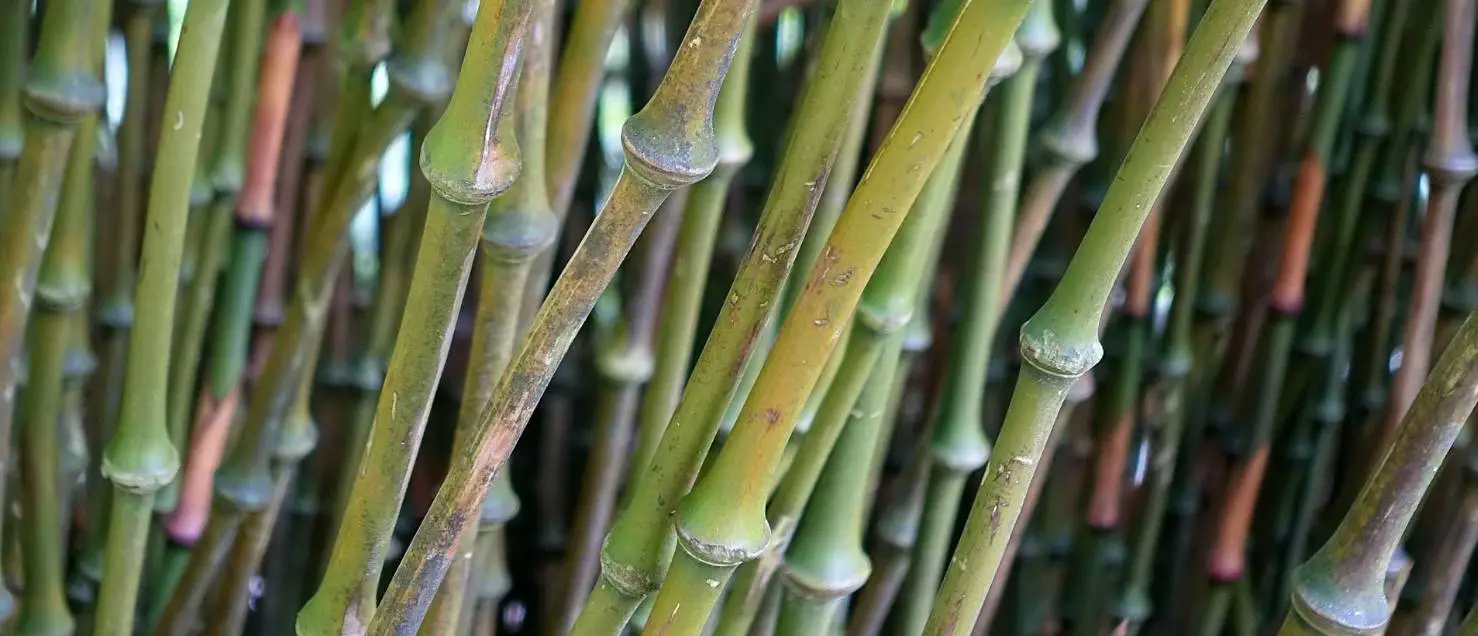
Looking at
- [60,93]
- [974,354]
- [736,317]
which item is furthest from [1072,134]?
[60,93]

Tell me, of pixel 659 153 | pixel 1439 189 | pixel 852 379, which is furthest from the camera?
pixel 1439 189

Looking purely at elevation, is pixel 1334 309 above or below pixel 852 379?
below

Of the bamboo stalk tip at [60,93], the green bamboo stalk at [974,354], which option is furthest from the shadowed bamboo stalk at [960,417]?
the bamboo stalk tip at [60,93]

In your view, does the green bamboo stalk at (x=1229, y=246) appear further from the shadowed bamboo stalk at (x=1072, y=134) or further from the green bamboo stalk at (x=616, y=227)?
the green bamboo stalk at (x=616, y=227)

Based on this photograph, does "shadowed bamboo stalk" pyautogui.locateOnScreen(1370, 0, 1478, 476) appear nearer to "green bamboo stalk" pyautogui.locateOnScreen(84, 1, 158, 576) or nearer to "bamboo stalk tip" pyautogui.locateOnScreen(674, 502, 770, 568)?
"bamboo stalk tip" pyautogui.locateOnScreen(674, 502, 770, 568)

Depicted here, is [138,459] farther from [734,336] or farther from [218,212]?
[734,336]

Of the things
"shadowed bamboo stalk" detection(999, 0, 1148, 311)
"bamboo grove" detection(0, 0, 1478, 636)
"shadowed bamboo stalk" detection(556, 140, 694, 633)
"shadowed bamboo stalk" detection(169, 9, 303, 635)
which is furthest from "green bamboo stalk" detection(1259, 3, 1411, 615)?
"shadowed bamboo stalk" detection(169, 9, 303, 635)

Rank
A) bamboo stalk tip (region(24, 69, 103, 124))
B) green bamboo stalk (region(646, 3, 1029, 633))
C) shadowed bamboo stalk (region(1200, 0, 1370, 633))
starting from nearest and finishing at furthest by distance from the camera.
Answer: green bamboo stalk (region(646, 3, 1029, 633)), bamboo stalk tip (region(24, 69, 103, 124)), shadowed bamboo stalk (region(1200, 0, 1370, 633))
